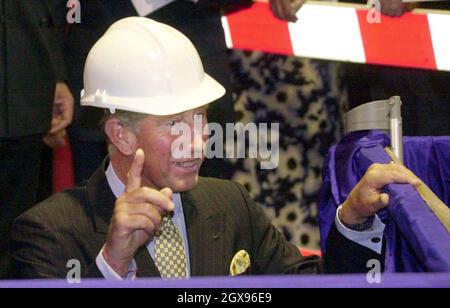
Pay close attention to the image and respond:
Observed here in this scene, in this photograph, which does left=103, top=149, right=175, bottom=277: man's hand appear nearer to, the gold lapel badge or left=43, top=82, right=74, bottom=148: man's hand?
the gold lapel badge

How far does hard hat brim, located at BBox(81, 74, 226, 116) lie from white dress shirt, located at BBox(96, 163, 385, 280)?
0.13 meters

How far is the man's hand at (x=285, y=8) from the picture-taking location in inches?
102

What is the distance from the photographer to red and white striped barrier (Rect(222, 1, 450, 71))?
8.71 feet

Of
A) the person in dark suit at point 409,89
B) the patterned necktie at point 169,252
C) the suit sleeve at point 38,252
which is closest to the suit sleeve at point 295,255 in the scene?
the patterned necktie at point 169,252

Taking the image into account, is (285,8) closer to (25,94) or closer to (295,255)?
(25,94)

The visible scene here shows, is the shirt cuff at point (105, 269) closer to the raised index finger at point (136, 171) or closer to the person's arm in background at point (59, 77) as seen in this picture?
the raised index finger at point (136, 171)

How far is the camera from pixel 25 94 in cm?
245

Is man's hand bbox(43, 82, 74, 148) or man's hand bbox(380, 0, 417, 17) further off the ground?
man's hand bbox(380, 0, 417, 17)

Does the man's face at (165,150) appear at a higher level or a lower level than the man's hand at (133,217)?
higher

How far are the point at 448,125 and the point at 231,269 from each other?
0.93 metres

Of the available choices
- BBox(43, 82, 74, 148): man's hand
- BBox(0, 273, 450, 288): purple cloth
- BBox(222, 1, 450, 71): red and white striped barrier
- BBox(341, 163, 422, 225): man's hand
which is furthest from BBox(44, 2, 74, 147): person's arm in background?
BBox(0, 273, 450, 288): purple cloth

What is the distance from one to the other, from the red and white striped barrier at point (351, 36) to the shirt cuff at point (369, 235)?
93cm
